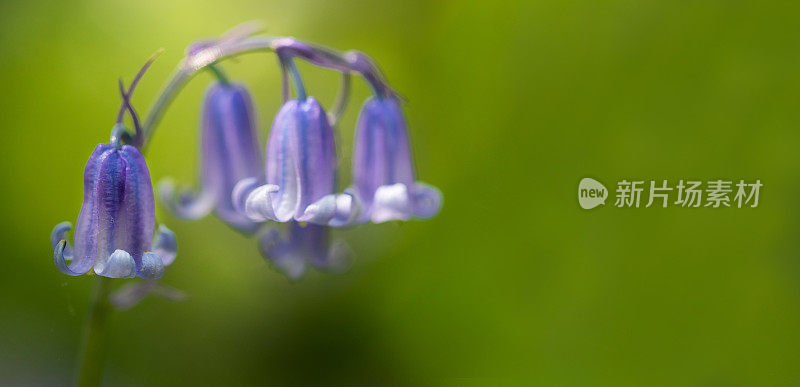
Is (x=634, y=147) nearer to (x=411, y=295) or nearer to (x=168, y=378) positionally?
(x=411, y=295)

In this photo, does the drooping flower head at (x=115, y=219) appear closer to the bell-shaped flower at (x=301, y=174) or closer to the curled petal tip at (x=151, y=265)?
the curled petal tip at (x=151, y=265)

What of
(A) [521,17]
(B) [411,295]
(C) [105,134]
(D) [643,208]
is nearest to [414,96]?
(A) [521,17]

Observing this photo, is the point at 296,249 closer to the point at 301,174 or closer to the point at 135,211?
the point at 301,174

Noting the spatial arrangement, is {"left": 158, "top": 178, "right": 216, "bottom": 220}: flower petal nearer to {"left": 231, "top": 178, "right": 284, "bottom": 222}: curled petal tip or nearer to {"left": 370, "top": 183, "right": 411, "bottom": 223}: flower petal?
{"left": 231, "top": 178, "right": 284, "bottom": 222}: curled petal tip

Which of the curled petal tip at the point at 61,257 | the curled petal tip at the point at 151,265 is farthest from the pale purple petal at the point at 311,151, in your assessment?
the curled petal tip at the point at 61,257
